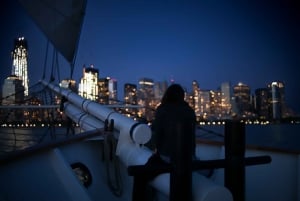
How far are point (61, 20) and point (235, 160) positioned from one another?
646 centimetres

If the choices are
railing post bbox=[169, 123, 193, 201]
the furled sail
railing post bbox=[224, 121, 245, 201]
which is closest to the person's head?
railing post bbox=[224, 121, 245, 201]

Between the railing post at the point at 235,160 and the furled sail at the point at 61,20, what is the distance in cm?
599

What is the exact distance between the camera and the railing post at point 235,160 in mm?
2494

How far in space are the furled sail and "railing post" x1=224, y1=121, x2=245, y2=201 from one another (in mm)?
5991

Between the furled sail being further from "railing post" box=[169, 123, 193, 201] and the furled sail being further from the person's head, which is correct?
"railing post" box=[169, 123, 193, 201]

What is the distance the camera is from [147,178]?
2525 mm

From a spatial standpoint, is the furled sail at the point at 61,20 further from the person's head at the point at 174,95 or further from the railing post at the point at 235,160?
the railing post at the point at 235,160

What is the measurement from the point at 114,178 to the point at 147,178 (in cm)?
233

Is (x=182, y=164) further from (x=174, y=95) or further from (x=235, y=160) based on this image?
(x=174, y=95)

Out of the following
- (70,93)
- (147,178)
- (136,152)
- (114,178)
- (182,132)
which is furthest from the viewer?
(70,93)

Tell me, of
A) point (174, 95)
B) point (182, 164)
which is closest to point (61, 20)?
point (174, 95)

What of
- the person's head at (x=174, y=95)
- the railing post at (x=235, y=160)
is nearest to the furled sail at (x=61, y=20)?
the person's head at (x=174, y=95)

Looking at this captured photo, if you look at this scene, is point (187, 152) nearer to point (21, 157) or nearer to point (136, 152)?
point (136, 152)

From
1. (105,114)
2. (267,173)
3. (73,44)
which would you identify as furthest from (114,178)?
(73,44)
